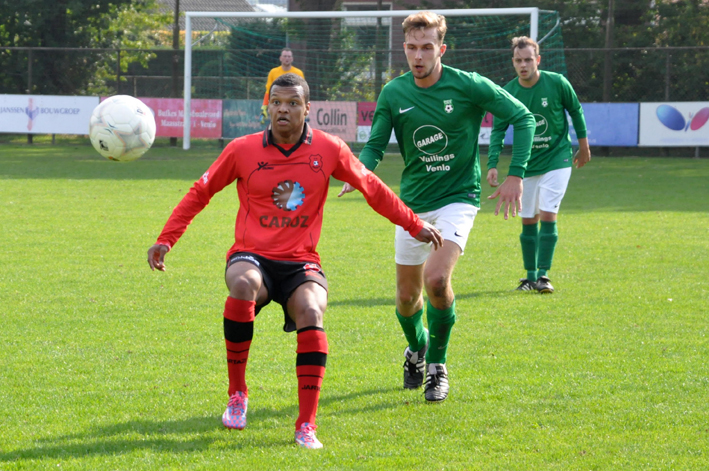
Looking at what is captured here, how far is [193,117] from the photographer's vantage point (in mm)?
23875

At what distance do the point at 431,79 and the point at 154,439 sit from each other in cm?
249

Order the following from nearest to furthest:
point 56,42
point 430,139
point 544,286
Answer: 1. point 430,139
2. point 544,286
3. point 56,42

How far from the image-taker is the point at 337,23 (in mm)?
24344

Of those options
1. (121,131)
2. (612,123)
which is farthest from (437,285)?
(612,123)

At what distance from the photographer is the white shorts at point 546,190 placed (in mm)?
8008

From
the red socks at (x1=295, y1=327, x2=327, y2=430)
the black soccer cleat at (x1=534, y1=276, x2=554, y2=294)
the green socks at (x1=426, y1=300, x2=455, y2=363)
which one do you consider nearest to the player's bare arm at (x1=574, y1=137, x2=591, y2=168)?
the black soccer cleat at (x1=534, y1=276, x2=554, y2=294)

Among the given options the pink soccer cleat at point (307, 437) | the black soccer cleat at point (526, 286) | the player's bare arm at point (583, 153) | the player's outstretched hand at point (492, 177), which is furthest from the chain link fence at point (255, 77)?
the pink soccer cleat at point (307, 437)

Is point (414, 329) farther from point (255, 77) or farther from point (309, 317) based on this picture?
point (255, 77)

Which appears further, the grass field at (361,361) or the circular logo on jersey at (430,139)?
the circular logo on jersey at (430,139)

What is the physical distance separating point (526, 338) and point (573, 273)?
2759 mm

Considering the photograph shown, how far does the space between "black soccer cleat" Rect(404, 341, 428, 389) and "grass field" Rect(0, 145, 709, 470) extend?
7 centimetres

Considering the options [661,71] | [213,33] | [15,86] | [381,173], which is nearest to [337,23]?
[213,33]

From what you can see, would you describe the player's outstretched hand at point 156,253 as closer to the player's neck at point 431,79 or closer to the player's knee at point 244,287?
the player's knee at point 244,287

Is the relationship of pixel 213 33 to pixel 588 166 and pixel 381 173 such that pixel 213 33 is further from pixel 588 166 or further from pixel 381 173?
pixel 588 166
